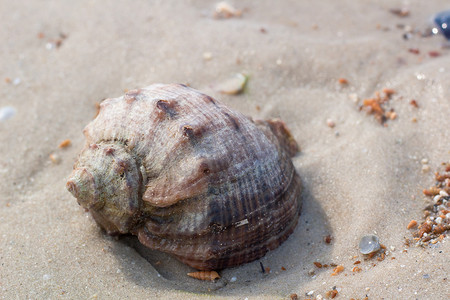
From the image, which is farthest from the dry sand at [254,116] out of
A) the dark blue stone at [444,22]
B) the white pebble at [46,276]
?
the dark blue stone at [444,22]

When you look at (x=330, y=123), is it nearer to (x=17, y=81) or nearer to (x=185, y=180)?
(x=185, y=180)

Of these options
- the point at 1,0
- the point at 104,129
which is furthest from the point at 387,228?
the point at 1,0

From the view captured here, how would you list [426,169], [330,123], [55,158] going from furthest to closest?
[330,123]
[55,158]
[426,169]

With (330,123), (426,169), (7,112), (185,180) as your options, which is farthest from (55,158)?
(426,169)

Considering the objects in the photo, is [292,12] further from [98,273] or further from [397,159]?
[98,273]

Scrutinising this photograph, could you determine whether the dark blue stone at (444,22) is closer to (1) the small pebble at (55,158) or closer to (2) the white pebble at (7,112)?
(1) the small pebble at (55,158)

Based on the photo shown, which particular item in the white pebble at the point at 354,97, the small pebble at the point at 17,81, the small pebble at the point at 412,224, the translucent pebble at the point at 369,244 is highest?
the white pebble at the point at 354,97

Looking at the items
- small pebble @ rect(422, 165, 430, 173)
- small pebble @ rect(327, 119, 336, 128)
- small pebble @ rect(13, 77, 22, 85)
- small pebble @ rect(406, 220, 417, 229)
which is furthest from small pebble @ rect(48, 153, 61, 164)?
small pebble @ rect(422, 165, 430, 173)
